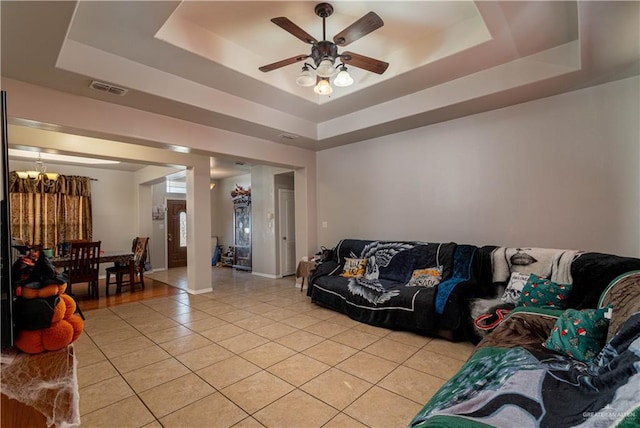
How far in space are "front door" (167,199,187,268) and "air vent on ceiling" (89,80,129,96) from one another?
5856mm

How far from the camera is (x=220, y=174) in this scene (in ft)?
27.9

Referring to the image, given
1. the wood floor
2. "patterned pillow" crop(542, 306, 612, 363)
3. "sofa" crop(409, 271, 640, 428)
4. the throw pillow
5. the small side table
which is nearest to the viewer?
"sofa" crop(409, 271, 640, 428)

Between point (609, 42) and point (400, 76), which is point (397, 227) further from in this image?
point (609, 42)

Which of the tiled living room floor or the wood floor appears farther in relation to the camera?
the wood floor

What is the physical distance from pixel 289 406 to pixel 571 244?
326 centimetres

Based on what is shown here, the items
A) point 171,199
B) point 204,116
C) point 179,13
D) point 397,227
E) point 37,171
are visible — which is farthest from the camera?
point 171,199

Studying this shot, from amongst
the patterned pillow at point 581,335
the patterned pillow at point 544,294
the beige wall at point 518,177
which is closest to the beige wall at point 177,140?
the beige wall at point 518,177

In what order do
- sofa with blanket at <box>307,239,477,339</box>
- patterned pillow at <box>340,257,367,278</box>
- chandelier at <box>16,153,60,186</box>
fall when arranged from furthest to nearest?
chandelier at <box>16,153,60,186</box> < patterned pillow at <box>340,257,367,278</box> < sofa with blanket at <box>307,239,477,339</box>

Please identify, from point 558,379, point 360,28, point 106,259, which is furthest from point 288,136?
point 558,379

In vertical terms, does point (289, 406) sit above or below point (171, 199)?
below

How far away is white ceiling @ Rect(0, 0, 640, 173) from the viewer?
2215 millimetres

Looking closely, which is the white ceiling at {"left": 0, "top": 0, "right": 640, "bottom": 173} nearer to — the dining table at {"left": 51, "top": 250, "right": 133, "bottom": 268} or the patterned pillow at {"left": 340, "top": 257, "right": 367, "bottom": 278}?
the patterned pillow at {"left": 340, "top": 257, "right": 367, "bottom": 278}

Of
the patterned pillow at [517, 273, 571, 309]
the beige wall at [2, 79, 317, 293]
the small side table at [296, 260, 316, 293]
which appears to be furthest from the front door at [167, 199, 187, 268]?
the patterned pillow at [517, 273, 571, 309]

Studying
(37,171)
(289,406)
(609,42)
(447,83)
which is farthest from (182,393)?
Answer: (37,171)
